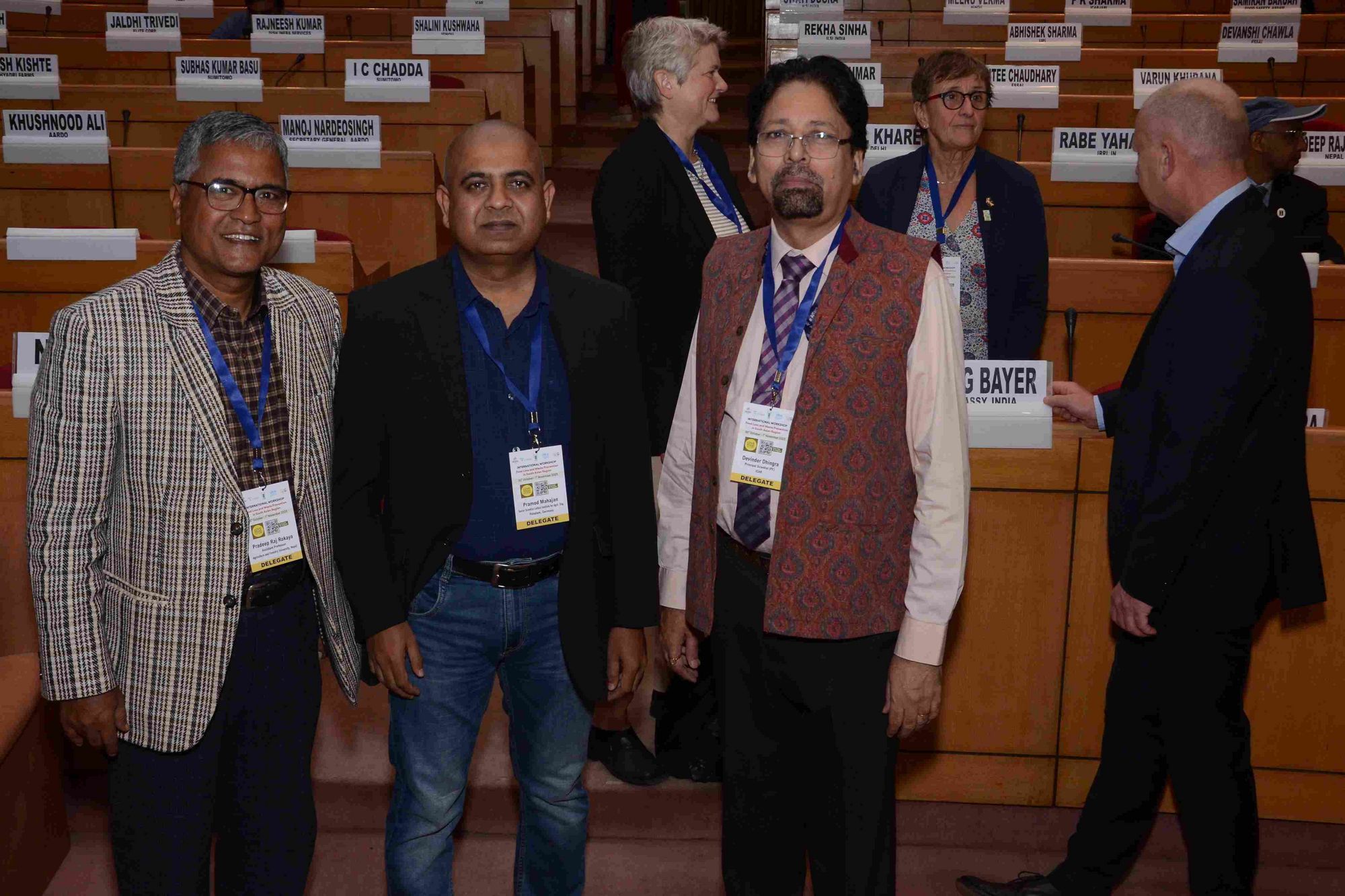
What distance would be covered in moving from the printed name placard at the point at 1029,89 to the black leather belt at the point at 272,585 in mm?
4254

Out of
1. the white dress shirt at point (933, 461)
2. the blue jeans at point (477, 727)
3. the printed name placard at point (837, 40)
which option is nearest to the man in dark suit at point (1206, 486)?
the white dress shirt at point (933, 461)

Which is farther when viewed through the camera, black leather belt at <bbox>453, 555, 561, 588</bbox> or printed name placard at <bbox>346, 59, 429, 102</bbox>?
printed name placard at <bbox>346, 59, 429, 102</bbox>

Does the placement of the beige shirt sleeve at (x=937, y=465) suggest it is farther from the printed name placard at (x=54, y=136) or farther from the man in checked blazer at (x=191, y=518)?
the printed name placard at (x=54, y=136)

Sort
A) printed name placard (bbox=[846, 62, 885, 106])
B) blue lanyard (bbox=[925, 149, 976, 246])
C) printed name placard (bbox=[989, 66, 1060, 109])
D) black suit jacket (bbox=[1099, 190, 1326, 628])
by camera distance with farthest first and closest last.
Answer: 1. printed name placard (bbox=[989, 66, 1060, 109])
2. printed name placard (bbox=[846, 62, 885, 106])
3. blue lanyard (bbox=[925, 149, 976, 246])
4. black suit jacket (bbox=[1099, 190, 1326, 628])

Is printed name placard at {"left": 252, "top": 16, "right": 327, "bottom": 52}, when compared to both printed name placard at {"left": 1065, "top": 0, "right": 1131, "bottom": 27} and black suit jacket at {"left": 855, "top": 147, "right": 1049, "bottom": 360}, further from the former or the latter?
black suit jacket at {"left": 855, "top": 147, "right": 1049, "bottom": 360}

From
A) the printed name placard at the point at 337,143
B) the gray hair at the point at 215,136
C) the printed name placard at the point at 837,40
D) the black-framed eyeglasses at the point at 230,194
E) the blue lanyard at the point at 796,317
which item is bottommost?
the blue lanyard at the point at 796,317

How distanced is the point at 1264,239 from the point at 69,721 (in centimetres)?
186

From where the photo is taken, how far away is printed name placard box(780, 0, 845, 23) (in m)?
6.64

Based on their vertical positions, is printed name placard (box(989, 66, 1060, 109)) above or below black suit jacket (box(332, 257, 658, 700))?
above

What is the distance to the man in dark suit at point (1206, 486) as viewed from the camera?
6.04 ft

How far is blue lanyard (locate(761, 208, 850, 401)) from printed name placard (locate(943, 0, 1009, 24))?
5.45 m

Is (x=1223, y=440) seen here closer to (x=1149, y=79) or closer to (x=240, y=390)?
(x=240, y=390)

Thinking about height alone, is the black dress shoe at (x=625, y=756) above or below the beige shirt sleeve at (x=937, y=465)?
→ below

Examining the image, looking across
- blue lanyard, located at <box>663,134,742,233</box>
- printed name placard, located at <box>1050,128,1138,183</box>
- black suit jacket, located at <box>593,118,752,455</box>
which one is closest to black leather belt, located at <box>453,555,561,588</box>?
black suit jacket, located at <box>593,118,752,455</box>
